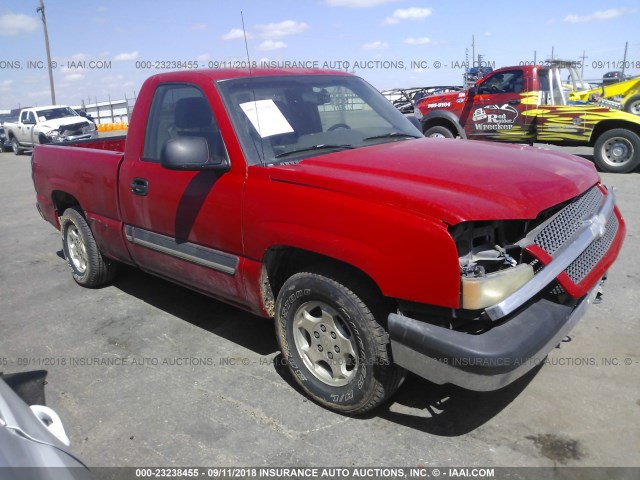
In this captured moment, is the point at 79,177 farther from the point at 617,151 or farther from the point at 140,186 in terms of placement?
the point at 617,151

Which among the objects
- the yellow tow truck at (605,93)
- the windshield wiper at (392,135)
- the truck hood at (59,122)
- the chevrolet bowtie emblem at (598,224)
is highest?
the truck hood at (59,122)

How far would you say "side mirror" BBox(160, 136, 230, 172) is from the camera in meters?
3.20

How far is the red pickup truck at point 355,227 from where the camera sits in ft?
8.19

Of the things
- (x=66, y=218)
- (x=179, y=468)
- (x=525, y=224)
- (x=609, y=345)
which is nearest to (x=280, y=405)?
(x=179, y=468)

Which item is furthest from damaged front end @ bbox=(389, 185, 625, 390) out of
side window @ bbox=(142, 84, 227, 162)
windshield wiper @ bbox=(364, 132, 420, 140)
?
side window @ bbox=(142, 84, 227, 162)

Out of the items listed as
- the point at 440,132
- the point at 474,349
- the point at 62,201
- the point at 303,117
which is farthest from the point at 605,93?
the point at 474,349

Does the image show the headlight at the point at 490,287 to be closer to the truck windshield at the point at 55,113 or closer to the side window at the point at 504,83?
the side window at the point at 504,83

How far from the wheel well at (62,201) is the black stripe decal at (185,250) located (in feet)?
4.29

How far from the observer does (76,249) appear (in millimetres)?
5363

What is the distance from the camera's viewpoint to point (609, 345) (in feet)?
12.4

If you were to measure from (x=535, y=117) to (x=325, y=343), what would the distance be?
9.40 m

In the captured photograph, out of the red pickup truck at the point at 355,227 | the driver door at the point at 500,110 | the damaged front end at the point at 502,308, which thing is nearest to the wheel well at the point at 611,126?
the driver door at the point at 500,110

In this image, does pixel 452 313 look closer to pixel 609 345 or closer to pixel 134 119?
pixel 609 345

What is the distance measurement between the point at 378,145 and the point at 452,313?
1515 mm
